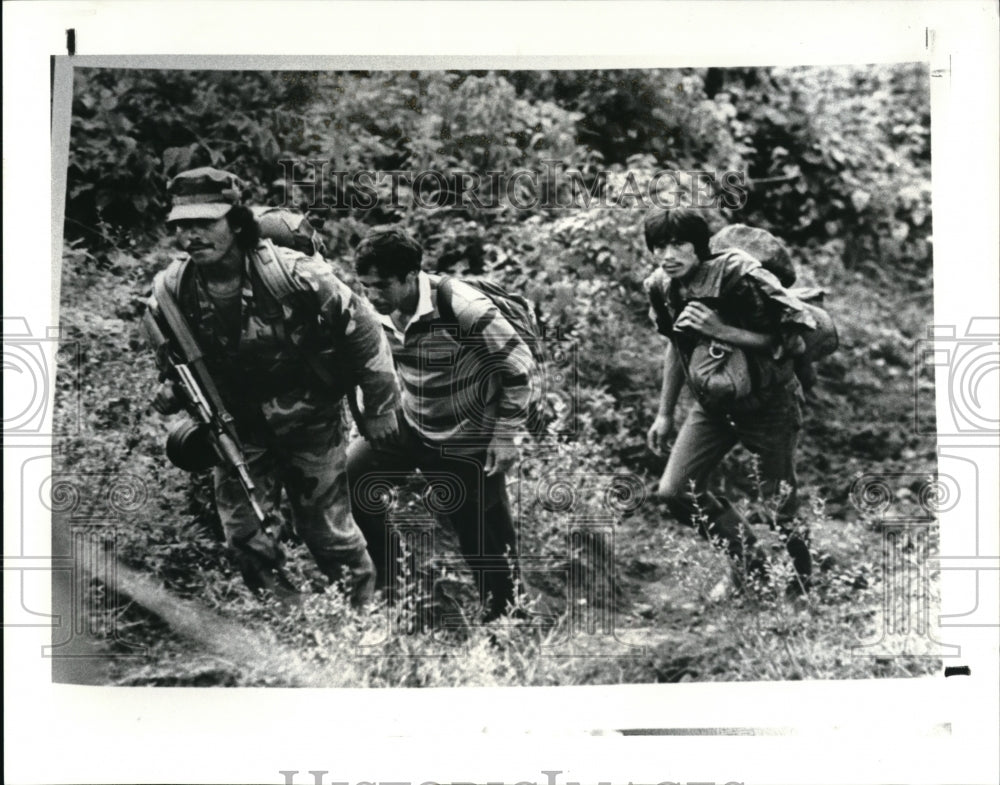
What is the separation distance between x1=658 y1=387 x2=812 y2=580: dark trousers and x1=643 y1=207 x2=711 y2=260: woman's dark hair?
0.61 metres

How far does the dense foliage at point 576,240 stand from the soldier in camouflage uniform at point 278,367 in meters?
0.12

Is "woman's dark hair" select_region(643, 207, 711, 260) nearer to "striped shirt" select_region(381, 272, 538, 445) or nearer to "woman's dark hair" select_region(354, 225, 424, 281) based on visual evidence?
"striped shirt" select_region(381, 272, 538, 445)

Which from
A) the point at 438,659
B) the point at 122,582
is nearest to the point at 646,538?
the point at 438,659

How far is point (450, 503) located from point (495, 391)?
0.45 metres

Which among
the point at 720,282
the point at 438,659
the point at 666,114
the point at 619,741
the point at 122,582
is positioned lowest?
the point at 619,741

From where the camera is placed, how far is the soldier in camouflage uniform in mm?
4723

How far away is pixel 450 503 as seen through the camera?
475cm

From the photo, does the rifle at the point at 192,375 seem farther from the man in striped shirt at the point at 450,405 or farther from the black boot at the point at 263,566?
the man in striped shirt at the point at 450,405

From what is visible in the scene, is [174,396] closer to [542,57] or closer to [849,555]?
[542,57]

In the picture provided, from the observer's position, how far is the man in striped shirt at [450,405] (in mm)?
4734

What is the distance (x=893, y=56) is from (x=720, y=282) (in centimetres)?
105

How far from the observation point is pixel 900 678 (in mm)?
4781

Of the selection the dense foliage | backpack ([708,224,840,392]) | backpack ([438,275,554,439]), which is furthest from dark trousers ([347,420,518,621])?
backpack ([708,224,840,392])
